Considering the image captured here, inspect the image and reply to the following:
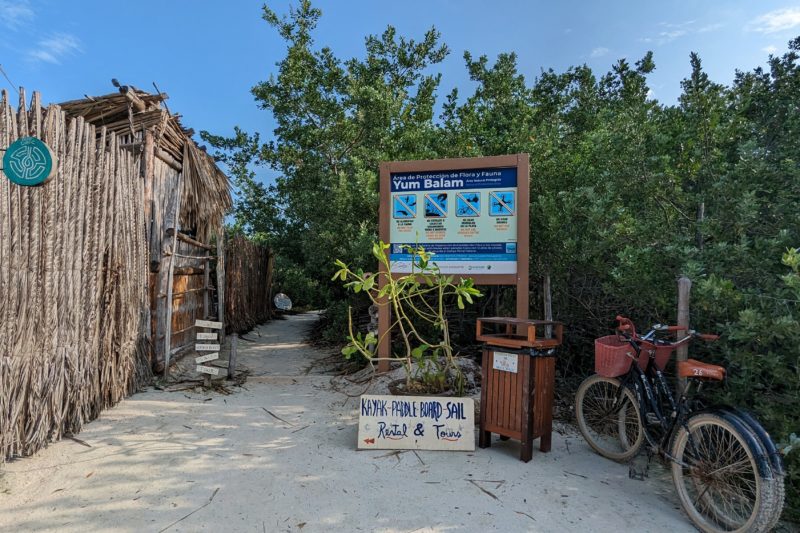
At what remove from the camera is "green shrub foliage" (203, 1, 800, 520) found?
2.93 meters

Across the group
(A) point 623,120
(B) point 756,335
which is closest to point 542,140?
(A) point 623,120

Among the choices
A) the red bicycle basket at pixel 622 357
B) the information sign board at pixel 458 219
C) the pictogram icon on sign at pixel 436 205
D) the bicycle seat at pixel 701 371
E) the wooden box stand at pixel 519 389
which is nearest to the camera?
the bicycle seat at pixel 701 371

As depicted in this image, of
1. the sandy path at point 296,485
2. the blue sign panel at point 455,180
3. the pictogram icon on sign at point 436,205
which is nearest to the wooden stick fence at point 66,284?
the sandy path at point 296,485

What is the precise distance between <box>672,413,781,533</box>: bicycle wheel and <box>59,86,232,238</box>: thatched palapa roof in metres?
5.88

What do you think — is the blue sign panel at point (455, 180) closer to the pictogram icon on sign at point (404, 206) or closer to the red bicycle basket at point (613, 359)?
the pictogram icon on sign at point (404, 206)

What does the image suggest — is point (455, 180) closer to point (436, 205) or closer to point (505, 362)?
point (436, 205)

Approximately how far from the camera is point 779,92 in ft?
16.3

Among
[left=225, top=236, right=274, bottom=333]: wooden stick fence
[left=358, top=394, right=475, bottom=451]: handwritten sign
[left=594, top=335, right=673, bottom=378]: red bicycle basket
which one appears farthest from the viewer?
[left=225, top=236, right=274, bottom=333]: wooden stick fence

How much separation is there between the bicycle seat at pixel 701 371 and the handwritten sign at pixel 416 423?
1.44 meters

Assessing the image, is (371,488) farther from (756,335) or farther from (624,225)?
(624,225)

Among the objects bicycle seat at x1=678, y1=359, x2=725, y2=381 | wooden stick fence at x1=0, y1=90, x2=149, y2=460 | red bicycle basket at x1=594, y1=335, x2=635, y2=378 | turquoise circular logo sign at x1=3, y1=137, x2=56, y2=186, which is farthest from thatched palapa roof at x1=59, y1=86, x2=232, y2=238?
bicycle seat at x1=678, y1=359, x2=725, y2=381

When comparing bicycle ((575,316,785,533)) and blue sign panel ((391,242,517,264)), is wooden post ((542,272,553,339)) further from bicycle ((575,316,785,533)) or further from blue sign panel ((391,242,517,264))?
bicycle ((575,316,785,533))

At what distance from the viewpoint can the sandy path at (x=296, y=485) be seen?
246 cm

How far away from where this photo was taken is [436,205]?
201 inches
